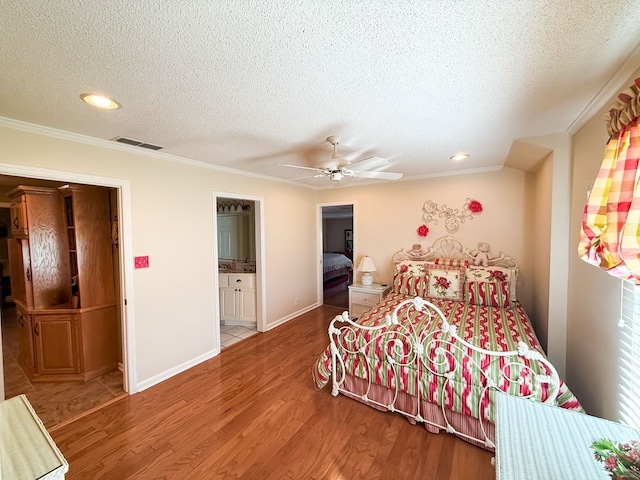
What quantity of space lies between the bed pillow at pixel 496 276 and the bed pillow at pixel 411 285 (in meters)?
0.57

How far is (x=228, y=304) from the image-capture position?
14.3 feet

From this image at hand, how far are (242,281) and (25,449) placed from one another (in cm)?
325

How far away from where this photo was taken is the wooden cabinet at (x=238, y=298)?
13.7ft

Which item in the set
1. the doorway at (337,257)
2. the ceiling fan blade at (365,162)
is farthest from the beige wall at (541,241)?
the doorway at (337,257)

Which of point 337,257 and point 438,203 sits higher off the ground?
point 438,203

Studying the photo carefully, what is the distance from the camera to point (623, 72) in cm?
141

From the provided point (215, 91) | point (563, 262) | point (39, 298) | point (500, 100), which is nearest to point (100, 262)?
point (39, 298)

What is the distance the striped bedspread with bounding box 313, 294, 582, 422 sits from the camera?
181 centimetres

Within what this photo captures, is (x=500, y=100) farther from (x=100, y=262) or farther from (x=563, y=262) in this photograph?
(x=100, y=262)

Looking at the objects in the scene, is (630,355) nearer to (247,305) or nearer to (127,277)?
(127,277)

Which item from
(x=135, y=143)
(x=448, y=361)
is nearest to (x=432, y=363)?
(x=448, y=361)

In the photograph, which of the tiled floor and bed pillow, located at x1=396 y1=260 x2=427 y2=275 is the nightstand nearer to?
bed pillow, located at x1=396 y1=260 x2=427 y2=275

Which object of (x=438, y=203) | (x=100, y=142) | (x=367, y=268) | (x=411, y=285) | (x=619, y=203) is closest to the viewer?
(x=619, y=203)

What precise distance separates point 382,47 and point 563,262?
2.54 meters
